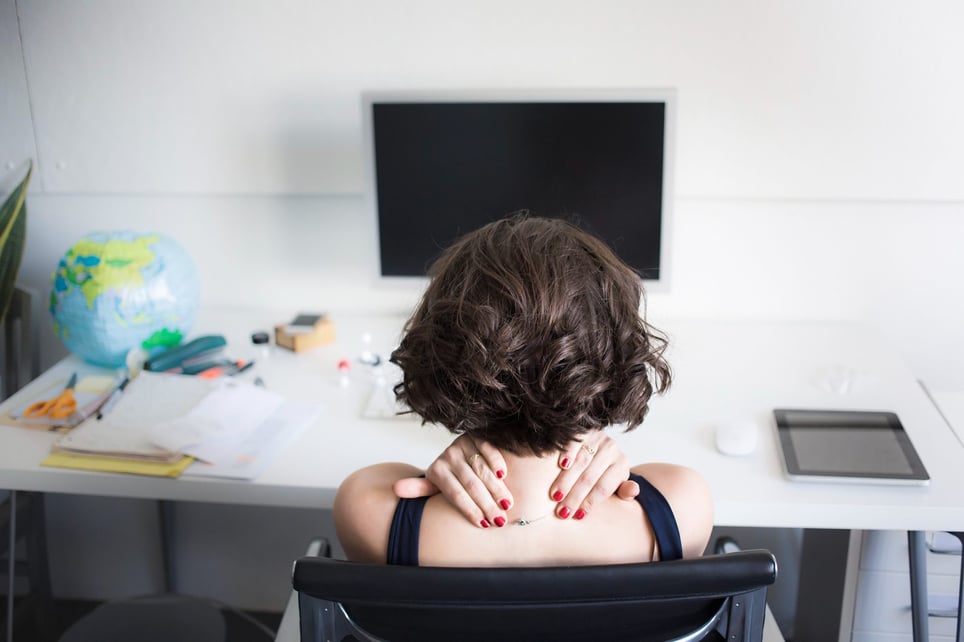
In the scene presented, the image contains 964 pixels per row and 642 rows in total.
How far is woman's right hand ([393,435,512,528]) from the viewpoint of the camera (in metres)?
0.91

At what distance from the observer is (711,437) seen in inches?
56.3

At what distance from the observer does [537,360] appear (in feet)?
2.84

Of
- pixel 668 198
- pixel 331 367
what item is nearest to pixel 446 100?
pixel 668 198

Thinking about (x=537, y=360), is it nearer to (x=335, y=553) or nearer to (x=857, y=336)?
(x=857, y=336)

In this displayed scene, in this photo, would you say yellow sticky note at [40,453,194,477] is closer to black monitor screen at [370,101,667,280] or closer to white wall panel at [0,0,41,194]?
black monitor screen at [370,101,667,280]

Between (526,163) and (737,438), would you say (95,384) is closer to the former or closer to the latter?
(526,163)

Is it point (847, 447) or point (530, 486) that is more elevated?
point (530, 486)

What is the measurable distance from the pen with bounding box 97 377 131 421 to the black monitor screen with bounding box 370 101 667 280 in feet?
1.96

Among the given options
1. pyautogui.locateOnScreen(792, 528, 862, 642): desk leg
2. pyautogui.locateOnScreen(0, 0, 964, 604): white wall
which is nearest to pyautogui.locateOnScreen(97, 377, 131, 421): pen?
pyautogui.locateOnScreen(0, 0, 964, 604): white wall

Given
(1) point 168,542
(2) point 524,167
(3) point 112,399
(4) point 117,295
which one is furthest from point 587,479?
Answer: (1) point 168,542

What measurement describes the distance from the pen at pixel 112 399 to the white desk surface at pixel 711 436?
94mm

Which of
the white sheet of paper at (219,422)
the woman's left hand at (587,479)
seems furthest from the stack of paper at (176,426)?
the woman's left hand at (587,479)

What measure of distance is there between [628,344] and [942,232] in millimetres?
1308

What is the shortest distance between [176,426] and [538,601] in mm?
924
